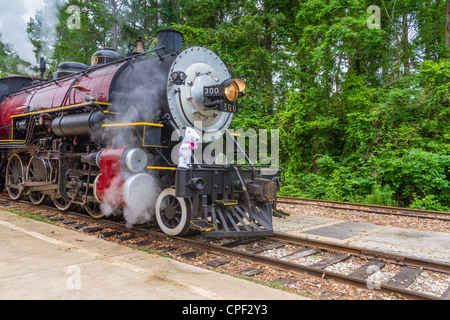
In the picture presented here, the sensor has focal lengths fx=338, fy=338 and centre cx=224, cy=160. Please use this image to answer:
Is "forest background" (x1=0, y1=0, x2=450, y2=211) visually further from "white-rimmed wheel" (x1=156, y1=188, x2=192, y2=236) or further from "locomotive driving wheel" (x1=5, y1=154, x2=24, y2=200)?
"locomotive driving wheel" (x1=5, y1=154, x2=24, y2=200)

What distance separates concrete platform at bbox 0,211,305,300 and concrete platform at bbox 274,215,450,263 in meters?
2.41

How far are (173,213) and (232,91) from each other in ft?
7.17

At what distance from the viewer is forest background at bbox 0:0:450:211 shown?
10320 millimetres

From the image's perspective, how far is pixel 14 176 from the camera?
361 inches

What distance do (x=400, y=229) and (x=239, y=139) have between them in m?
3.70

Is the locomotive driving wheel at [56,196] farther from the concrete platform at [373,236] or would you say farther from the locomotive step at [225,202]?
the concrete platform at [373,236]

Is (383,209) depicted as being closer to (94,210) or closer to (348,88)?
(348,88)

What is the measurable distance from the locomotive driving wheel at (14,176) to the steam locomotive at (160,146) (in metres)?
2.63

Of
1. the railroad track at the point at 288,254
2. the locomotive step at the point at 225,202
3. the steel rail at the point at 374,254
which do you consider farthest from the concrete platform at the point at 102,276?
the steel rail at the point at 374,254

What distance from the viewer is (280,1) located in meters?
15.8

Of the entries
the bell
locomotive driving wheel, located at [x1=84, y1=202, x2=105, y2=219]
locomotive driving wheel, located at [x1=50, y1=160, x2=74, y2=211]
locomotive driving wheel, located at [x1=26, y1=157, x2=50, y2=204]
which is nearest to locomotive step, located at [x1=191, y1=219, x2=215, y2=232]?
locomotive driving wheel, located at [x1=84, y1=202, x2=105, y2=219]

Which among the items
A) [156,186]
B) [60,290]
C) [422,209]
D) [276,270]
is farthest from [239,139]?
[422,209]

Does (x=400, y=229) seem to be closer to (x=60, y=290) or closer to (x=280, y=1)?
(x=60, y=290)

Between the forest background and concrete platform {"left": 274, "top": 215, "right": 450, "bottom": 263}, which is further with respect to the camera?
the forest background
